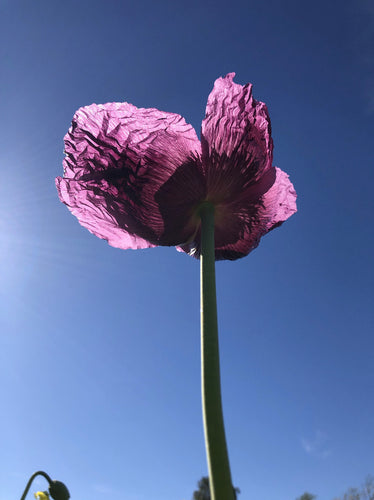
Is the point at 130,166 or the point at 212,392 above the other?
the point at 130,166

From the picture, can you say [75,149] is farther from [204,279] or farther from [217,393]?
[217,393]

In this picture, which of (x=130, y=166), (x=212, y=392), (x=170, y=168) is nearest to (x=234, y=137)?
(x=170, y=168)

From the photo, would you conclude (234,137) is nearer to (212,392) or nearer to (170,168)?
(170,168)

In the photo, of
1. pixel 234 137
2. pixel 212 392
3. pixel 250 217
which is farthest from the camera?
pixel 250 217

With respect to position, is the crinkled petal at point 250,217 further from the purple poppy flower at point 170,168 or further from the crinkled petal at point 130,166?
the crinkled petal at point 130,166

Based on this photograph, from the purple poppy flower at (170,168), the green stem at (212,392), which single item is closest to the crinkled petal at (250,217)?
the purple poppy flower at (170,168)

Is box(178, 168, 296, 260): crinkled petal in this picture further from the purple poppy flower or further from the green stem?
the green stem

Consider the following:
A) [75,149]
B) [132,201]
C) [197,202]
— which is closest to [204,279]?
[197,202]
